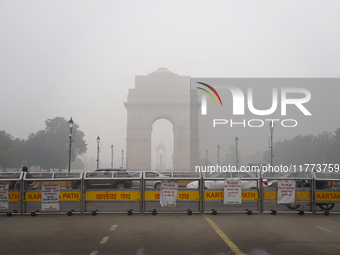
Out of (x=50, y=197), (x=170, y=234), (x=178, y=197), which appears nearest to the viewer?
(x=170, y=234)

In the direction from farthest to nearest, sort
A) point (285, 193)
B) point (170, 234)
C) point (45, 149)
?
1. point (45, 149)
2. point (285, 193)
3. point (170, 234)

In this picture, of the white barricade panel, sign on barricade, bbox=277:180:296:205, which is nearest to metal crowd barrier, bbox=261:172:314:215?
sign on barricade, bbox=277:180:296:205

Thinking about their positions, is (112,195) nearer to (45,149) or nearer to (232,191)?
(232,191)

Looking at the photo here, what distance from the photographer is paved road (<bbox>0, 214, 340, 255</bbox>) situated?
7223 mm

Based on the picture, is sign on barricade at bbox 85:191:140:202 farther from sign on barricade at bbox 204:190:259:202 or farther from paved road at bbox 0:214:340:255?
sign on barricade at bbox 204:190:259:202

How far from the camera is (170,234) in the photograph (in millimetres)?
8711

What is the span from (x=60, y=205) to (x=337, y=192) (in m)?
9.51

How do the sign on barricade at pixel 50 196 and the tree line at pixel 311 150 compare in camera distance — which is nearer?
the sign on barricade at pixel 50 196

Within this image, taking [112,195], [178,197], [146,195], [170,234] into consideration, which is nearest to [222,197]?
[178,197]

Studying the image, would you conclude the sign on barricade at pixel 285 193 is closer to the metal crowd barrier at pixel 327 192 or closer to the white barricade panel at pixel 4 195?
the metal crowd barrier at pixel 327 192

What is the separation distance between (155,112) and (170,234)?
65.5 meters

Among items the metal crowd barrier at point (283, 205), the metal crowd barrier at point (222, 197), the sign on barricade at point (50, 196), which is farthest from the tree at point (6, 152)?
the metal crowd barrier at point (283, 205)

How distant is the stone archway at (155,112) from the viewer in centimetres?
7244

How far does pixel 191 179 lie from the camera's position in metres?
12.3
